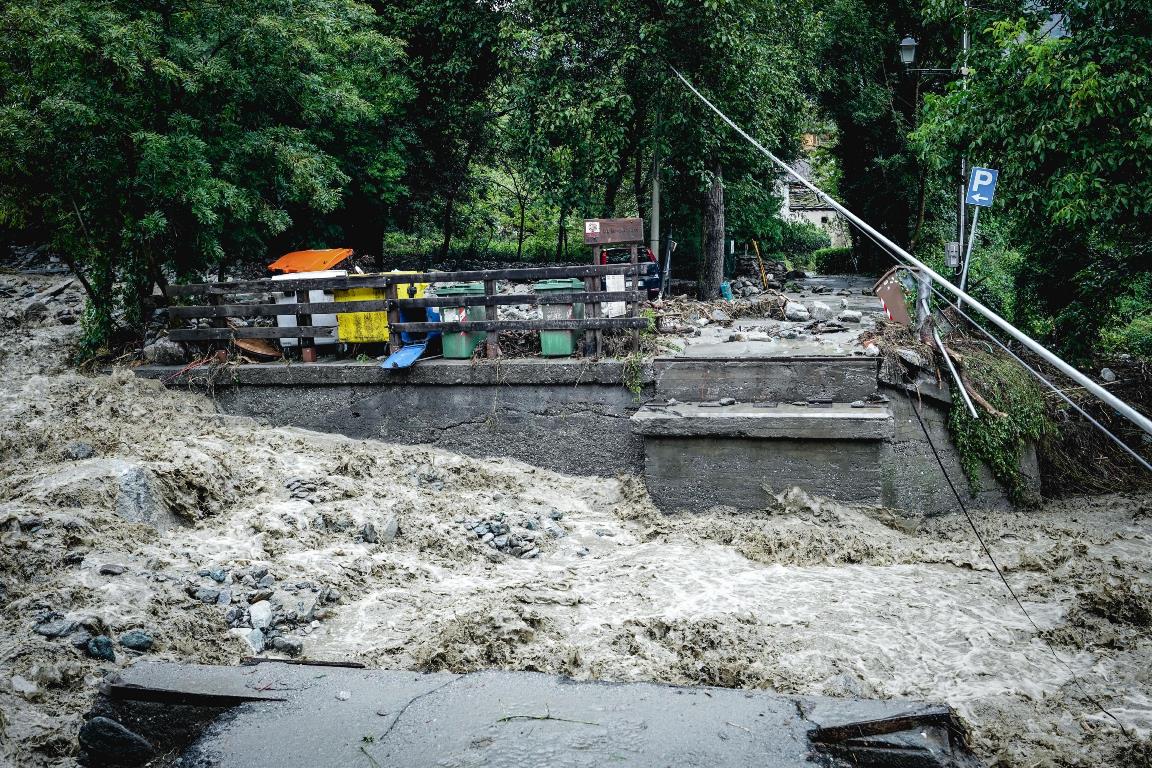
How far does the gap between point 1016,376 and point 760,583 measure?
4.65m

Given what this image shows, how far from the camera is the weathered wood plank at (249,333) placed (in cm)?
1040

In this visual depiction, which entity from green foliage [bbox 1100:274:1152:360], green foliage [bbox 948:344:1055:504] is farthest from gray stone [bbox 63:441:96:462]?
green foliage [bbox 1100:274:1152:360]

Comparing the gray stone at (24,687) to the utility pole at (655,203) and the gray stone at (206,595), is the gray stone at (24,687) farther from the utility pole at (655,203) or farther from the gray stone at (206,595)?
the utility pole at (655,203)

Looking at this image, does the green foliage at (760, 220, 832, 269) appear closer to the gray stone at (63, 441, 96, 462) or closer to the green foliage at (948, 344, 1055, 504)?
the green foliage at (948, 344, 1055, 504)

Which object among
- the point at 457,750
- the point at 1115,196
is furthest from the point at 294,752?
the point at 1115,196

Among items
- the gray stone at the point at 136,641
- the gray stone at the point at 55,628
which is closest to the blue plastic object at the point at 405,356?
the gray stone at the point at 136,641

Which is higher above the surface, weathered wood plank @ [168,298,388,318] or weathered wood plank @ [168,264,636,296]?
weathered wood plank @ [168,264,636,296]

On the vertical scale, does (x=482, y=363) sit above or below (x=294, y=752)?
above

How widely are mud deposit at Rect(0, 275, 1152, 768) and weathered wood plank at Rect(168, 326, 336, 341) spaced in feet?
4.16

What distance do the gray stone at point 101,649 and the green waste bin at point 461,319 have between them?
5565mm

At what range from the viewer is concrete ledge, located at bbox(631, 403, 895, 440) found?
786 centimetres

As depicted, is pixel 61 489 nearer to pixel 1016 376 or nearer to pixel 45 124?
pixel 45 124

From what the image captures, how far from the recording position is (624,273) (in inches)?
371

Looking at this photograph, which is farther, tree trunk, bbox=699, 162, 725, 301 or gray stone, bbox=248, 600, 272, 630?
tree trunk, bbox=699, 162, 725, 301
